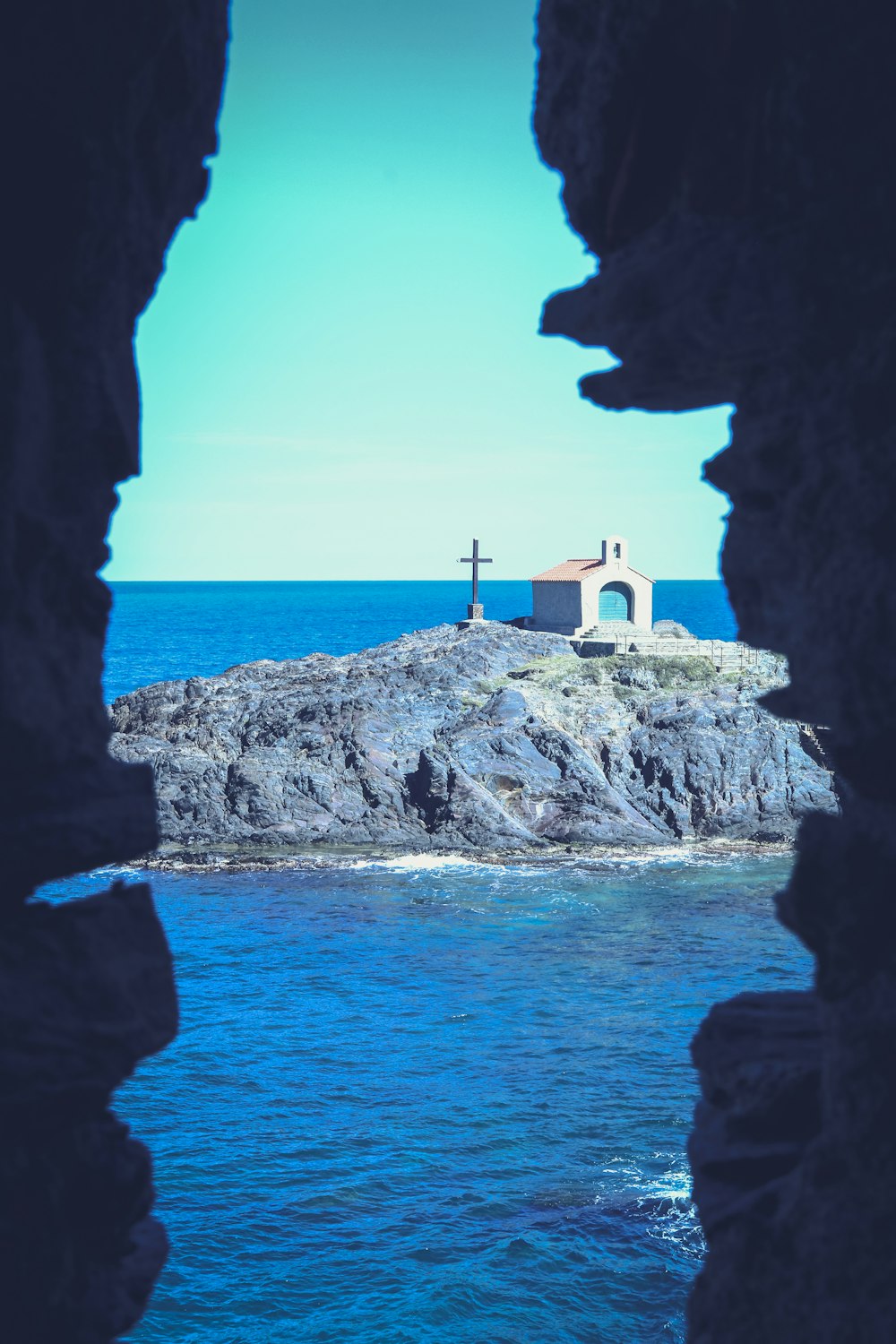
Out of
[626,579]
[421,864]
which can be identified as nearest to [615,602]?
[626,579]

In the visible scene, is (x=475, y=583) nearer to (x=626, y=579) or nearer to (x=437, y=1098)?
(x=626, y=579)

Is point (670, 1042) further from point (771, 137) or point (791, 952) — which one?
point (771, 137)

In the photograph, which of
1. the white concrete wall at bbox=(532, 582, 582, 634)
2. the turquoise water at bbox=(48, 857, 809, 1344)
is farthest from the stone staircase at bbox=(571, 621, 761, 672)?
the turquoise water at bbox=(48, 857, 809, 1344)

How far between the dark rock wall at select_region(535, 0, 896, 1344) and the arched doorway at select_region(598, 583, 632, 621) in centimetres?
7154

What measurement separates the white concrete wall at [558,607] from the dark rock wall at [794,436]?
7006cm

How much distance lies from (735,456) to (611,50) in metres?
3.69

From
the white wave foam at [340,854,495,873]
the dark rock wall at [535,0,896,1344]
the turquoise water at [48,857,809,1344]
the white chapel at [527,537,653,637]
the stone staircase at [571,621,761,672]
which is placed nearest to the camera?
the dark rock wall at [535,0,896,1344]

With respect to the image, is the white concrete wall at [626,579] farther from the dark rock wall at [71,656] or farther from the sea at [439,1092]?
the dark rock wall at [71,656]

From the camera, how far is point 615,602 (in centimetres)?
8250

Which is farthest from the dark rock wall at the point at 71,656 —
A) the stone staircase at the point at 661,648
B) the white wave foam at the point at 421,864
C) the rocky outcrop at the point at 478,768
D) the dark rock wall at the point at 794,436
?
the stone staircase at the point at 661,648

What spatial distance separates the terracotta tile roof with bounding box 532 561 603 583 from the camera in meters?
80.9

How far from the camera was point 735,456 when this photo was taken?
32.7ft

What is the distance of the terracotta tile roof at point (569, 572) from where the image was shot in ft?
266

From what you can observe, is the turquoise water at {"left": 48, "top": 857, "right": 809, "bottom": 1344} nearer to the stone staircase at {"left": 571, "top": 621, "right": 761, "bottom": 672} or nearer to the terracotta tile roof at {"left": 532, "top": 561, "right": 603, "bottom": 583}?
the stone staircase at {"left": 571, "top": 621, "right": 761, "bottom": 672}
